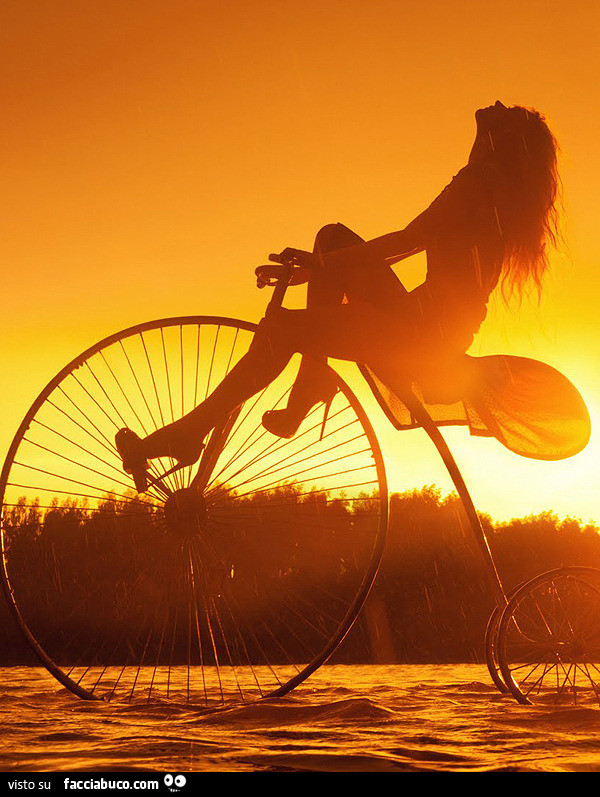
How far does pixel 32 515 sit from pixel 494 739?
2883 mm

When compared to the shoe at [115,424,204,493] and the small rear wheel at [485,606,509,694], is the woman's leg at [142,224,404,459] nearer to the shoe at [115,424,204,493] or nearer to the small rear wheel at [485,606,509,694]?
the shoe at [115,424,204,493]

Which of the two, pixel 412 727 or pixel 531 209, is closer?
pixel 412 727

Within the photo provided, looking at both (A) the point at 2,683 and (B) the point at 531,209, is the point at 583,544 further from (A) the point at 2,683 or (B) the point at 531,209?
(A) the point at 2,683

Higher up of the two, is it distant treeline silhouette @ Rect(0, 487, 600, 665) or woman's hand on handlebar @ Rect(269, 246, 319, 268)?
woman's hand on handlebar @ Rect(269, 246, 319, 268)

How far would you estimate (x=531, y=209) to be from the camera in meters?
4.89

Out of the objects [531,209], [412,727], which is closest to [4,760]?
[412,727]

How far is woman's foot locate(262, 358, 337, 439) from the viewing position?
16.3 feet

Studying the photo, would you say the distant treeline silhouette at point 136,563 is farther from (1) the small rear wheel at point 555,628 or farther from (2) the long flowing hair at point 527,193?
(2) the long flowing hair at point 527,193

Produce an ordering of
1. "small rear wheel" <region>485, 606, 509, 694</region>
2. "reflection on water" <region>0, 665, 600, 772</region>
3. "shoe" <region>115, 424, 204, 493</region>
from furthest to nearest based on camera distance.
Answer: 1. "small rear wheel" <region>485, 606, 509, 694</region>
2. "shoe" <region>115, 424, 204, 493</region>
3. "reflection on water" <region>0, 665, 600, 772</region>
